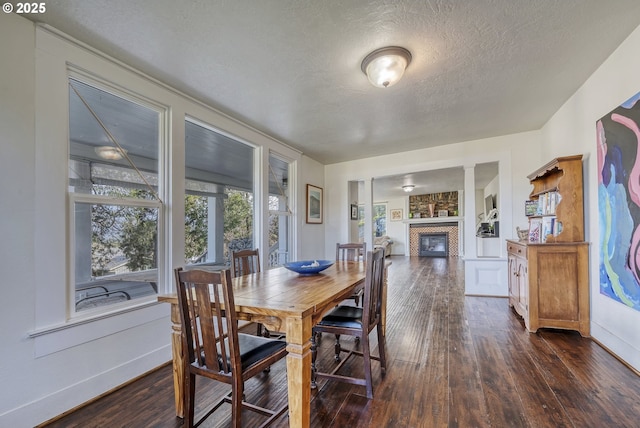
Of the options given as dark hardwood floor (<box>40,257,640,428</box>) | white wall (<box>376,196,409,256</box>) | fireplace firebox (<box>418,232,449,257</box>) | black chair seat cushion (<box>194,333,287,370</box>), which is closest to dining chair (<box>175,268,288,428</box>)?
black chair seat cushion (<box>194,333,287,370</box>)

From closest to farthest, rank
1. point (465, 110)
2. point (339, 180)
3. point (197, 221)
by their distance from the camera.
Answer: point (197, 221) < point (465, 110) < point (339, 180)

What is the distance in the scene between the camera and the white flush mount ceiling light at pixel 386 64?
1.99 meters

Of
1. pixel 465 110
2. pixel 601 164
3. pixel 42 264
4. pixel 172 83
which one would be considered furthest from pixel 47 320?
pixel 601 164

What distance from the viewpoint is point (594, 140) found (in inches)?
97.0

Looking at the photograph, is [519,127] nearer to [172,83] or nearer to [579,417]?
[579,417]

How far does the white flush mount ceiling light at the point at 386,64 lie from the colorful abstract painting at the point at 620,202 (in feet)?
5.30

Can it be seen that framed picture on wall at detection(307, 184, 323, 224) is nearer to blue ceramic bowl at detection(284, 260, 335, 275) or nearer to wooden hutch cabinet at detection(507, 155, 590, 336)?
blue ceramic bowl at detection(284, 260, 335, 275)

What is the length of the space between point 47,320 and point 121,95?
1687 millimetres

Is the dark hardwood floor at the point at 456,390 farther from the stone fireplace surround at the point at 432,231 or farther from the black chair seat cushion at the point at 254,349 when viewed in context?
the stone fireplace surround at the point at 432,231

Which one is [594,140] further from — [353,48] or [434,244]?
[434,244]

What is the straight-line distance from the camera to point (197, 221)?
9.37 feet

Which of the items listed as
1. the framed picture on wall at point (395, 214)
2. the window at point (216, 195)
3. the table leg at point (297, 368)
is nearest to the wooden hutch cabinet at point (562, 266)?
the table leg at point (297, 368)

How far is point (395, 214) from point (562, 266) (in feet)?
27.8

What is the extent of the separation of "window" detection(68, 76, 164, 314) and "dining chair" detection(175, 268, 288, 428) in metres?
1.10
